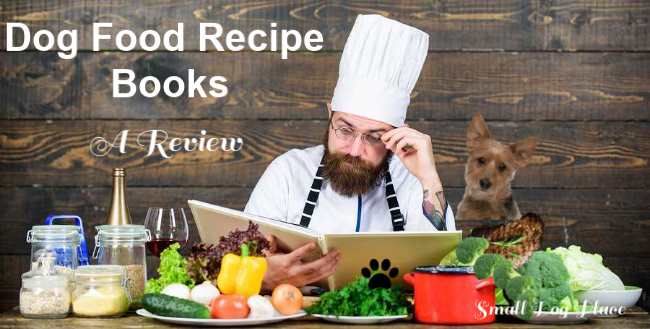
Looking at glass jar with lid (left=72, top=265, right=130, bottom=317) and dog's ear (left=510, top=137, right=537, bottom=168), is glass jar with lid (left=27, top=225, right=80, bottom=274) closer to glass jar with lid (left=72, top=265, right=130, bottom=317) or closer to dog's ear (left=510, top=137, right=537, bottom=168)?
glass jar with lid (left=72, top=265, right=130, bottom=317)

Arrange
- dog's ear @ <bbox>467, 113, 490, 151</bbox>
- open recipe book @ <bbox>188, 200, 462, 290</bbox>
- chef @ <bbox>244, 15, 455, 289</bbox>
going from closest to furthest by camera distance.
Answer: open recipe book @ <bbox>188, 200, 462, 290</bbox>, chef @ <bbox>244, 15, 455, 289</bbox>, dog's ear @ <bbox>467, 113, 490, 151</bbox>

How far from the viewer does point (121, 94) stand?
3.56 metres

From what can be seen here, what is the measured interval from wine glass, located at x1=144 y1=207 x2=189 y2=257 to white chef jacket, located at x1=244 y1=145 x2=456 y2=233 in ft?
2.34

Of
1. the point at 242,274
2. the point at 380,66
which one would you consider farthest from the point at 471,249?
the point at 380,66

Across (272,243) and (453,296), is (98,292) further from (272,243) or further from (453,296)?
(453,296)

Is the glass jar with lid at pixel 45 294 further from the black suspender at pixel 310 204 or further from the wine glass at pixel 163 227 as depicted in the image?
the black suspender at pixel 310 204

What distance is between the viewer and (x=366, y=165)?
284cm

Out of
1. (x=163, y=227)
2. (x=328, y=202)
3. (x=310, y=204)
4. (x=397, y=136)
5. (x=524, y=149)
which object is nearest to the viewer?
(x=163, y=227)

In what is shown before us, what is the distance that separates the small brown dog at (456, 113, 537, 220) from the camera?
3.53m

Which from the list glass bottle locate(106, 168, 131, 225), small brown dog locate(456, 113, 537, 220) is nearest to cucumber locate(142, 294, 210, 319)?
glass bottle locate(106, 168, 131, 225)

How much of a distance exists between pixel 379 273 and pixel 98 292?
0.59 meters

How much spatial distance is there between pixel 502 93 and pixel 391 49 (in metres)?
0.85

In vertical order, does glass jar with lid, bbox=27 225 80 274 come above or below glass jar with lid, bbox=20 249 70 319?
above

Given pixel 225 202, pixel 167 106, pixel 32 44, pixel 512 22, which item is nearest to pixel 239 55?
pixel 167 106
